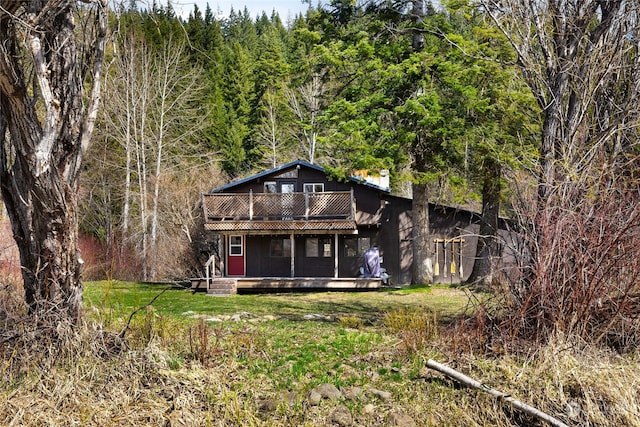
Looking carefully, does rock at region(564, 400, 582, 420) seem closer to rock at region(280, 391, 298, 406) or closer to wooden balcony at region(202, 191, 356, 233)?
rock at region(280, 391, 298, 406)

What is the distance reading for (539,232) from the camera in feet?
24.7

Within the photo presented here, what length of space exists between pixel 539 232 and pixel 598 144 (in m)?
1.62

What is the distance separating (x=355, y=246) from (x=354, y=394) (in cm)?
1969

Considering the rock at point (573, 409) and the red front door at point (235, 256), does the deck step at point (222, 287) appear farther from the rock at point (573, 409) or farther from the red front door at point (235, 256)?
the rock at point (573, 409)

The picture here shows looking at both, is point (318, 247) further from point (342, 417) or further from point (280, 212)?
point (342, 417)

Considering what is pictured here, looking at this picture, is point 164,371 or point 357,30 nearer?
point 164,371

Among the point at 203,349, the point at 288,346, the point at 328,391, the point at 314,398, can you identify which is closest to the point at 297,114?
the point at 288,346

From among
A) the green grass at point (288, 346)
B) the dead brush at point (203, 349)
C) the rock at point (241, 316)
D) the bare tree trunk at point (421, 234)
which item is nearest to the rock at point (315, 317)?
the green grass at point (288, 346)

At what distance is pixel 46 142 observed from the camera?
6711 mm

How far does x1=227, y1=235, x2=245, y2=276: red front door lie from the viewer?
26.3 meters

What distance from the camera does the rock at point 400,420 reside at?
20.6 feet

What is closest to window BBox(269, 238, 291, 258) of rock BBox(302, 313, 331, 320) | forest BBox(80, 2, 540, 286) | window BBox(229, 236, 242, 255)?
window BBox(229, 236, 242, 255)

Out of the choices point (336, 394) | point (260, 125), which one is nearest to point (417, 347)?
point (336, 394)

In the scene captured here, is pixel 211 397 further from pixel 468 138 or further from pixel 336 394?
pixel 468 138
